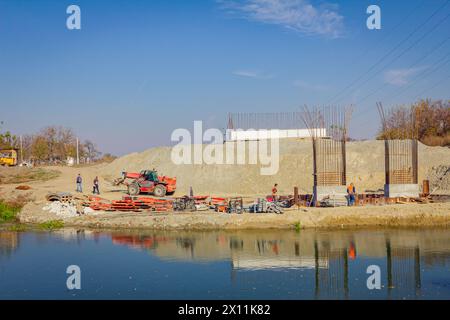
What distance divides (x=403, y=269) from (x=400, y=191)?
37.4ft

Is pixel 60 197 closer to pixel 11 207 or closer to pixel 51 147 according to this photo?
pixel 11 207

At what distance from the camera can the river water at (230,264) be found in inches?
528

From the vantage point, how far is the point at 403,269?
15695 millimetres

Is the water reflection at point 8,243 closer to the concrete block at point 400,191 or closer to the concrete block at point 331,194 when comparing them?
the concrete block at point 331,194

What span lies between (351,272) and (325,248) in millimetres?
3689

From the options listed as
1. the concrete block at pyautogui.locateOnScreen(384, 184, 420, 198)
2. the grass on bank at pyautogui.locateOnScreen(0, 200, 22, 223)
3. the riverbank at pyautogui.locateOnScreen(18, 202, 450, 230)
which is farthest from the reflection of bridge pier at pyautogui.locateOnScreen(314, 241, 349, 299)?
the grass on bank at pyautogui.locateOnScreen(0, 200, 22, 223)

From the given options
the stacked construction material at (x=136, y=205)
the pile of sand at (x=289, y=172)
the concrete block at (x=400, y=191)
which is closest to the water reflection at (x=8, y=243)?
the stacked construction material at (x=136, y=205)

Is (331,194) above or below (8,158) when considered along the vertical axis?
below

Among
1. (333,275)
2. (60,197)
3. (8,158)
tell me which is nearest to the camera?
(333,275)

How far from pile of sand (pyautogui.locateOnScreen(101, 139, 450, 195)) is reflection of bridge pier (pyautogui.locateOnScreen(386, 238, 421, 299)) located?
700 inches

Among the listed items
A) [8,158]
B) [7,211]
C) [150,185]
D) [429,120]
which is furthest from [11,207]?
[429,120]

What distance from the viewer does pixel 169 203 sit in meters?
26.9
